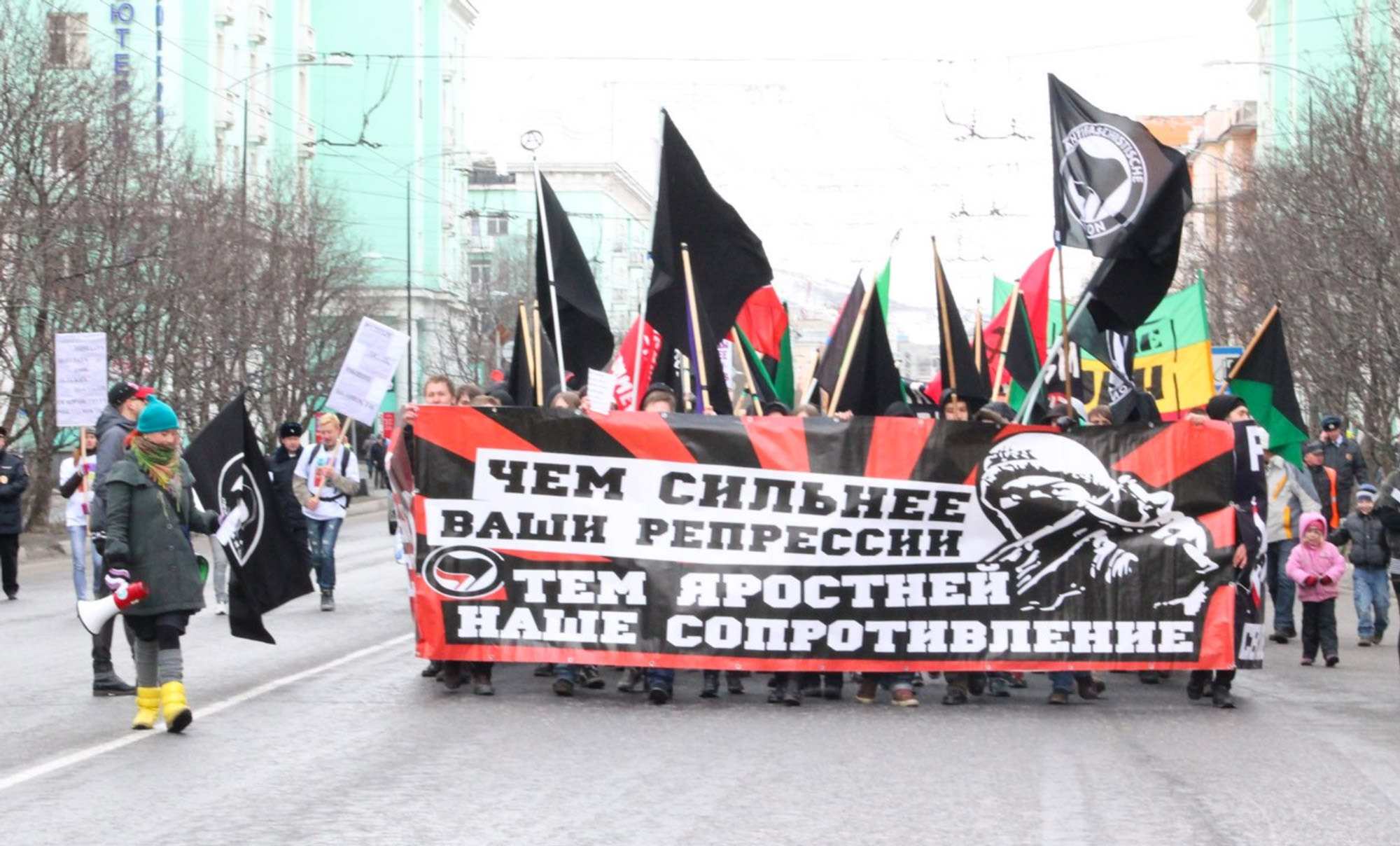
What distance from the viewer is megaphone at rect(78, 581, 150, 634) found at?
9.87m

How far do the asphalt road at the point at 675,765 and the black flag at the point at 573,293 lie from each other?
2875 millimetres

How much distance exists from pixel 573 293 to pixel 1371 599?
7033 millimetres

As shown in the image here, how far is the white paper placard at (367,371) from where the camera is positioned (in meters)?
17.2

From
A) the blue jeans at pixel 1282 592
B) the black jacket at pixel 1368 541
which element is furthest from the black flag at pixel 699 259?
the black jacket at pixel 1368 541

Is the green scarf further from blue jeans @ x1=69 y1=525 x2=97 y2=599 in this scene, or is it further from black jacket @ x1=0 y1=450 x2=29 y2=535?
black jacket @ x1=0 y1=450 x2=29 y2=535

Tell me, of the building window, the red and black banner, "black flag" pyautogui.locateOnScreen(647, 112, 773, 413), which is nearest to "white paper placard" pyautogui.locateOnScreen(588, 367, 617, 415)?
"black flag" pyautogui.locateOnScreen(647, 112, 773, 413)

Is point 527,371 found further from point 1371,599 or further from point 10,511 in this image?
point 1371,599

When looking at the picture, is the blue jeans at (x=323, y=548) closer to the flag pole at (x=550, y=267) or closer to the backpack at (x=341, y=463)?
the backpack at (x=341, y=463)

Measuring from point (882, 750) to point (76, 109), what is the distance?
2264cm

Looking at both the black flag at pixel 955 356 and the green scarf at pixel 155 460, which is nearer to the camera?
the green scarf at pixel 155 460

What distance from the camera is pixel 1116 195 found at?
12.3m

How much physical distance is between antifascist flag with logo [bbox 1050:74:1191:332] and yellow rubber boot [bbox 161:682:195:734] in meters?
6.05

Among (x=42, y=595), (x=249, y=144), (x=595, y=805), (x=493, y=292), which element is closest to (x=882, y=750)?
(x=595, y=805)

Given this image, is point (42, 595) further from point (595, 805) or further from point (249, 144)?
point (249, 144)
